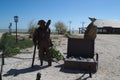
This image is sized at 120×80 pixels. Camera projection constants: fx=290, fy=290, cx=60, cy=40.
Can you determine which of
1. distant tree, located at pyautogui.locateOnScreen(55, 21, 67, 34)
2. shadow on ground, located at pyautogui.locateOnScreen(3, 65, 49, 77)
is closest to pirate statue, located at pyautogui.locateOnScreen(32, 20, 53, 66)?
shadow on ground, located at pyautogui.locateOnScreen(3, 65, 49, 77)

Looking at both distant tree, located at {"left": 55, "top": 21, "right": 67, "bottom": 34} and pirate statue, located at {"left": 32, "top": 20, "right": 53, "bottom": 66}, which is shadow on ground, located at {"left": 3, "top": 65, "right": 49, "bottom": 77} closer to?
pirate statue, located at {"left": 32, "top": 20, "right": 53, "bottom": 66}

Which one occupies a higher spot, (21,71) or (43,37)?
(43,37)

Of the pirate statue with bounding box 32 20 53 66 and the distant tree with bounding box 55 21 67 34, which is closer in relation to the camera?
the pirate statue with bounding box 32 20 53 66

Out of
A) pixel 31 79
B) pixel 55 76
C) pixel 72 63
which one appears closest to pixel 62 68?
pixel 72 63

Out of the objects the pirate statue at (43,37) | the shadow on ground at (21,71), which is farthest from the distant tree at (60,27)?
the shadow on ground at (21,71)

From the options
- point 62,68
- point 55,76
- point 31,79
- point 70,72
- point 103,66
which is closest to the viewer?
point 31,79

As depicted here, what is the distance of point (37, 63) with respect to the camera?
467 inches

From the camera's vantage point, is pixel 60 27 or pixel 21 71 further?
pixel 60 27

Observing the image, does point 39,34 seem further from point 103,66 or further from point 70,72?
point 103,66

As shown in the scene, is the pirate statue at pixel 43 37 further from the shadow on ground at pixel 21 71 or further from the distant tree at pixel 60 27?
the distant tree at pixel 60 27

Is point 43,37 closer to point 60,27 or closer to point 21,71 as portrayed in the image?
point 21,71

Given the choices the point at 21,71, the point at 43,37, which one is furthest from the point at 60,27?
the point at 21,71

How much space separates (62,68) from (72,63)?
0.48m

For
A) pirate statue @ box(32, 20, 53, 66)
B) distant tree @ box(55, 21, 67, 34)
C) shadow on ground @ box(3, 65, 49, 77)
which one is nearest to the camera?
Result: shadow on ground @ box(3, 65, 49, 77)
